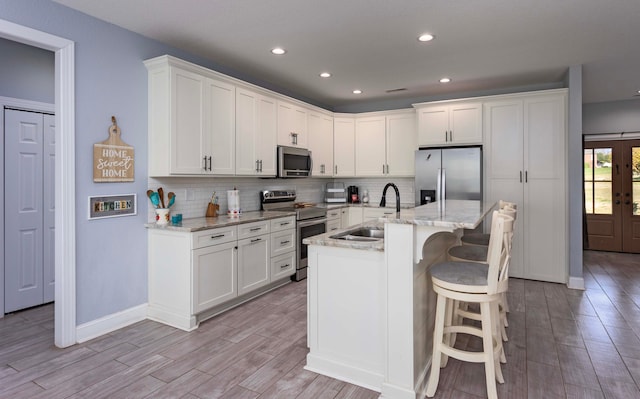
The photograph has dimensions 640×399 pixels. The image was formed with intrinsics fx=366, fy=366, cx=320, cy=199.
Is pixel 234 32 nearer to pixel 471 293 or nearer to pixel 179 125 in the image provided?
pixel 179 125

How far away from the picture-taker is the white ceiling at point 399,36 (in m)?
2.83

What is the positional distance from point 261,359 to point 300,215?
85.2 inches

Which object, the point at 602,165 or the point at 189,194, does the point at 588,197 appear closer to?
the point at 602,165

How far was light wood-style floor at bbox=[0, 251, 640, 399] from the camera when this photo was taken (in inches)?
87.3

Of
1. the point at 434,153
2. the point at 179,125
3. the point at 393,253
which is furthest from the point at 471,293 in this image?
the point at 434,153

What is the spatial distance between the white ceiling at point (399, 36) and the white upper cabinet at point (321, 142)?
2.10ft

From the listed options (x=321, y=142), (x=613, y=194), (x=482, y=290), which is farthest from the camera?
(x=613, y=194)

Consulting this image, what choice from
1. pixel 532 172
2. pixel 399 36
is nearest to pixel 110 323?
pixel 399 36

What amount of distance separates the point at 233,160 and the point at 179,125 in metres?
0.74

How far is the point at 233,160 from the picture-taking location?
3.94 metres

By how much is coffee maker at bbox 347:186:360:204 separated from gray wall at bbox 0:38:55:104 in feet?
13.9

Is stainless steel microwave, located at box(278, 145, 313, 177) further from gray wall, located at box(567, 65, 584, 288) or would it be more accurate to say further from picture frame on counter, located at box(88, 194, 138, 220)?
gray wall, located at box(567, 65, 584, 288)

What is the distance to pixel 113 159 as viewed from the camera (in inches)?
122

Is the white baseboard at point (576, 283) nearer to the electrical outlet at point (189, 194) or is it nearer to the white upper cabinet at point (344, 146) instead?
the white upper cabinet at point (344, 146)
